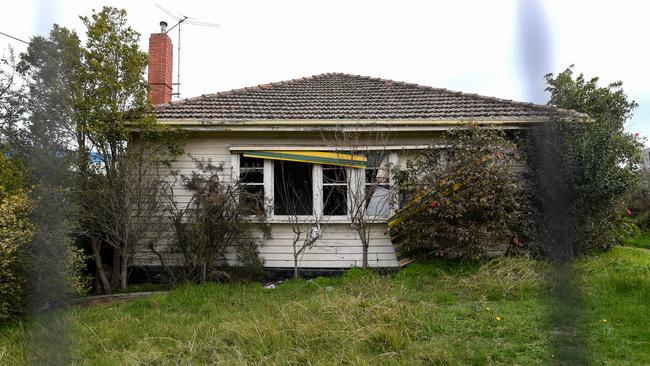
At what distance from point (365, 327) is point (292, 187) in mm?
4797

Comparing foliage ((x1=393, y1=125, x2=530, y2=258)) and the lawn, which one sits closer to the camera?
the lawn

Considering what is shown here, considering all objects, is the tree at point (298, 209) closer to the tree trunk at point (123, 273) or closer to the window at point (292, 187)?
the window at point (292, 187)

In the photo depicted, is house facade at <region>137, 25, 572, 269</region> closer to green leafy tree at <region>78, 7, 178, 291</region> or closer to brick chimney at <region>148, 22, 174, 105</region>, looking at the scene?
green leafy tree at <region>78, 7, 178, 291</region>

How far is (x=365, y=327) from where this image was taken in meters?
3.50

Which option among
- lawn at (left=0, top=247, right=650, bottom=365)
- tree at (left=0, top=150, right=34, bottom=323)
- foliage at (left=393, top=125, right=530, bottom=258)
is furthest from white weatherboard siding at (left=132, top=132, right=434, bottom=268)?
tree at (left=0, top=150, right=34, bottom=323)

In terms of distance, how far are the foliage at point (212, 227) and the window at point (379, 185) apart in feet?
6.84

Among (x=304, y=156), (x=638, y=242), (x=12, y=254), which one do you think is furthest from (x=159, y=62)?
(x=638, y=242)

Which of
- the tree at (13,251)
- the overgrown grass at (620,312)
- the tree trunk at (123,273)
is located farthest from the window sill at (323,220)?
the tree at (13,251)

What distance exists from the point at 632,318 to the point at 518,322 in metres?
1.09

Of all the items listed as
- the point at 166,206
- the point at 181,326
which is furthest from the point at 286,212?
the point at 181,326

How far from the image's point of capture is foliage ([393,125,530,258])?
653cm

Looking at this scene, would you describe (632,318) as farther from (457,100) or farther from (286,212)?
(457,100)

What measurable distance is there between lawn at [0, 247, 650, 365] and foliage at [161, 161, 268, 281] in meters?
1.30

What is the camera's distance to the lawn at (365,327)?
3125 millimetres
